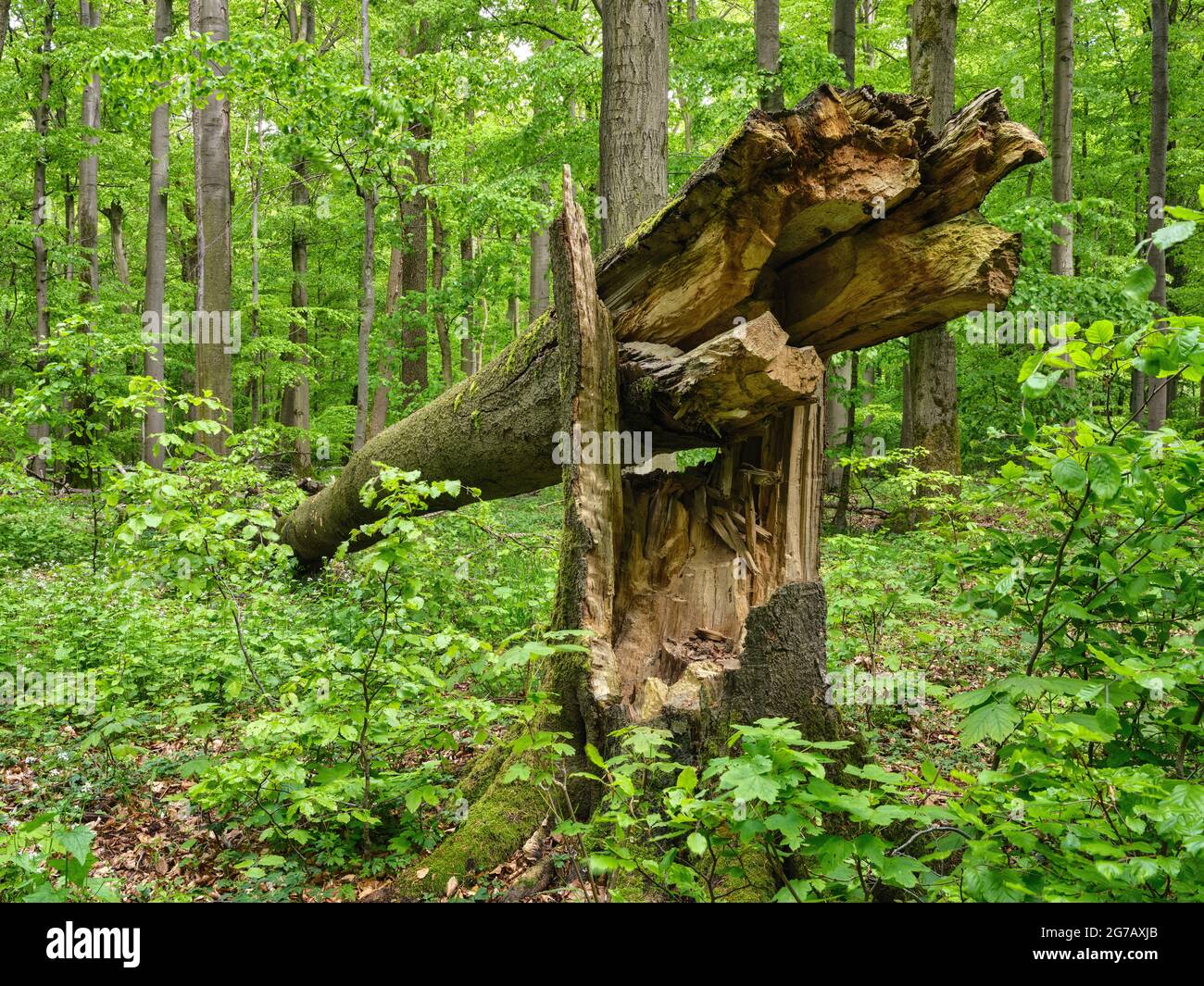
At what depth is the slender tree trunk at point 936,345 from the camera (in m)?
9.96

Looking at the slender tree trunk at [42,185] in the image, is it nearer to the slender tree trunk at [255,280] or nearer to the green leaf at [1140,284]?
the slender tree trunk at [255,280]

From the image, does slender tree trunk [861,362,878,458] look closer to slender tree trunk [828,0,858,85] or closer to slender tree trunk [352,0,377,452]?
slender tree trunk [828,0,858,85]

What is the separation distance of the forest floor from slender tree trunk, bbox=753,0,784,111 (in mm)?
6503

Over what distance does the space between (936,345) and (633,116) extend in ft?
18.9

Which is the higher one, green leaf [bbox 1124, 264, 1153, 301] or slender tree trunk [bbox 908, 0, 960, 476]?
slender tree trunk [bbox 908, 0, 960, 476]

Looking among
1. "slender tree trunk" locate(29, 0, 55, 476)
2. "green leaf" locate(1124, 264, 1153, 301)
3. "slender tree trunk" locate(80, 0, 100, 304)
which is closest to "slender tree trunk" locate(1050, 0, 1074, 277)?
"green leaf" locate(1124, 264, 1153, 301)

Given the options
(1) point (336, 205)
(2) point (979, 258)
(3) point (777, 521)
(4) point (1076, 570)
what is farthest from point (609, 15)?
(1) point (336, 205)

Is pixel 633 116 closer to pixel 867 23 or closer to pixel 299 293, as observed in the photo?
pixel 299 293

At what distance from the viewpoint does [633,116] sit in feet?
20.4

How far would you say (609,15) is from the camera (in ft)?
20.6

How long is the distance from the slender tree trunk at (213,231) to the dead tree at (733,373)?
727 centimetres

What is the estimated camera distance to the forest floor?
3.41 metres

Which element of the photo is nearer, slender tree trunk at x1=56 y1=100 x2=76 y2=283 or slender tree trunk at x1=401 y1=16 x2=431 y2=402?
slender tree trunk at x1=401 y1=16 x2=431 y2=402
